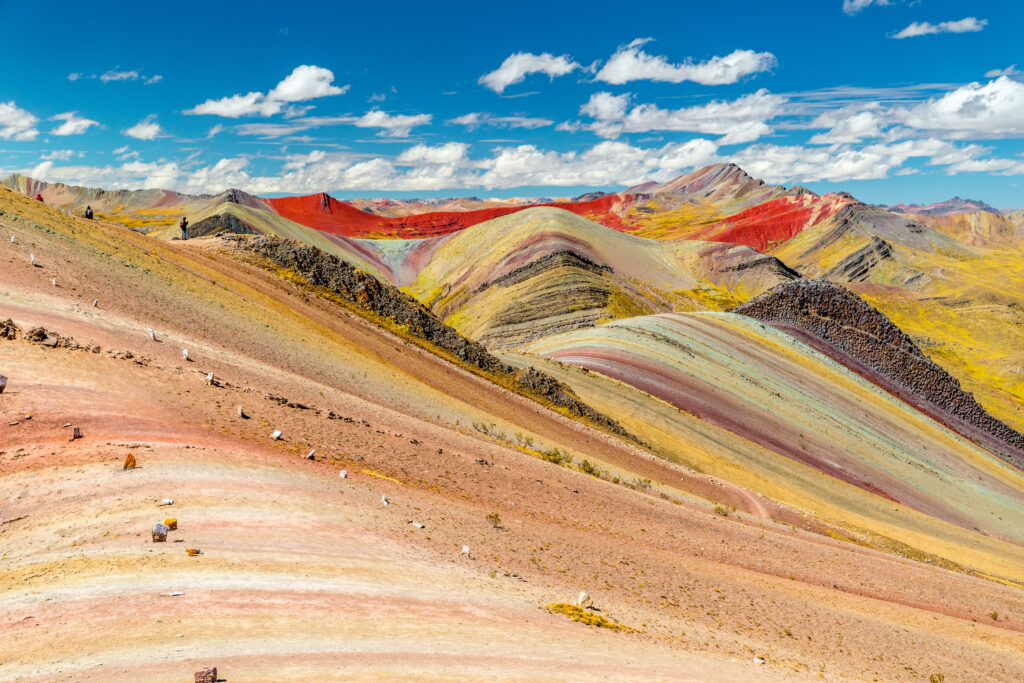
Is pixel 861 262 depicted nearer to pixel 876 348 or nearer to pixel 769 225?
pixel 769 225

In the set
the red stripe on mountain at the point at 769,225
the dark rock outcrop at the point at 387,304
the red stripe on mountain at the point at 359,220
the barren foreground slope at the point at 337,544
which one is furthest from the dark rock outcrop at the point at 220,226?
the red stripe on mountain at the point at 769,225

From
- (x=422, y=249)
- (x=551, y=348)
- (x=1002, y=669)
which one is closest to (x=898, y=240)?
(x=422, y=249)

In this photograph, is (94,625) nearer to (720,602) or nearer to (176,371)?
(176,371)

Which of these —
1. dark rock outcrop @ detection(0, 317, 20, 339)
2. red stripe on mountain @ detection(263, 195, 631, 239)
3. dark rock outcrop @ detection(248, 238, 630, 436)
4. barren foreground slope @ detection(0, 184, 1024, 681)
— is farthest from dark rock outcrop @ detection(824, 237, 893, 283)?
dark rock outcrop @ detection(0, 317, 20, 339)

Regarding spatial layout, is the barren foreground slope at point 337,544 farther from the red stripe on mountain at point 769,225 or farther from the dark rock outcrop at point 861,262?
the red stripe on mountain at point 769,225

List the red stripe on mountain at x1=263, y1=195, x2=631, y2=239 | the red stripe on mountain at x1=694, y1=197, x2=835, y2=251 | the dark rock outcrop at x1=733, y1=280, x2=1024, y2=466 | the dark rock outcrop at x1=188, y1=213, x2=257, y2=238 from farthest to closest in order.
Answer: the red stripe on mountain at x1=263, y1=195, x2=631, y2=239
the red stripe on mountain at x1=694, y1=197, x2=835, y2=251
the dark rock outcrop at x1=188, y1=213, x2=257, y2=238
the dark rock outcrop at x1=733, y1=280, x2=1024, y2=466

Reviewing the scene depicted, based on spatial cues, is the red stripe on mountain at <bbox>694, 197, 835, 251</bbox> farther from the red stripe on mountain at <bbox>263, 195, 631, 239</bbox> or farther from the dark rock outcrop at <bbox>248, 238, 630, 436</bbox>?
the dark rock outcrop at <bbox>248, 238, 630, 436</bbox>
